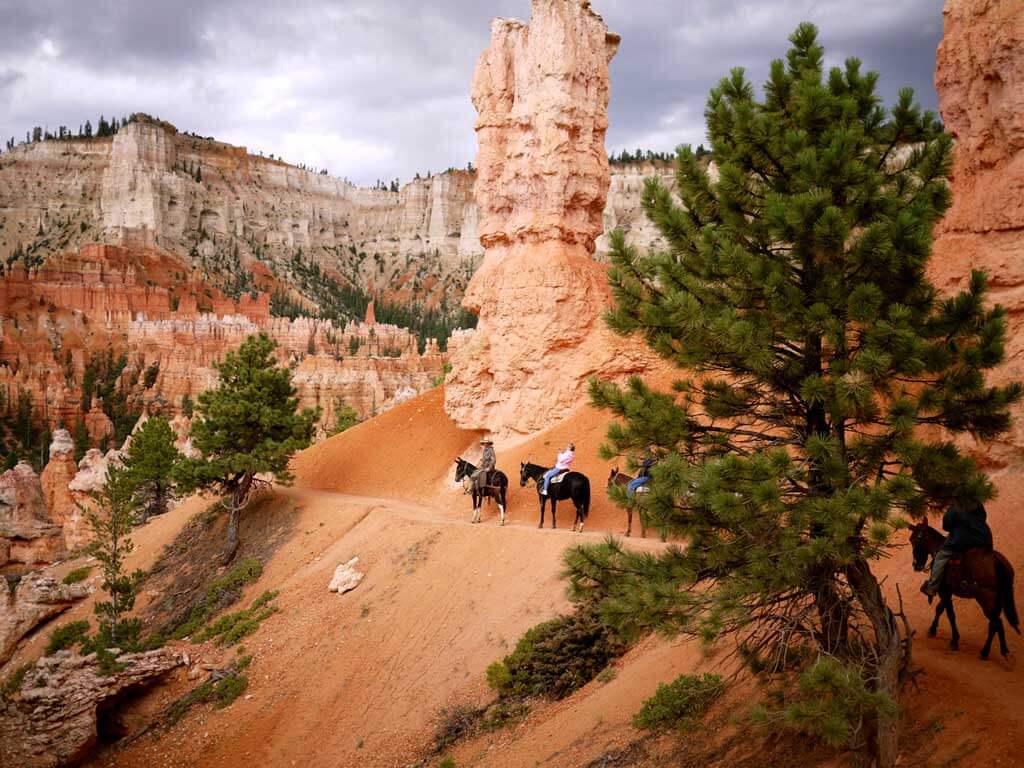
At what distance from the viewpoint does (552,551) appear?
1627cm

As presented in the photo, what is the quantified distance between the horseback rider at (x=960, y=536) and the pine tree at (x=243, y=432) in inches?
837

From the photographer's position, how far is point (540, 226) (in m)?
26.2

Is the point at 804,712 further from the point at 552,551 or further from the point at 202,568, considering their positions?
the point at 202,568

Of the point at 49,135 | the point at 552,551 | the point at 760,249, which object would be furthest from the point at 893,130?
the point at 49,135

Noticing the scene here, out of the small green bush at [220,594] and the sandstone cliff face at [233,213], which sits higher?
the sandstone cliff face at [233,213]

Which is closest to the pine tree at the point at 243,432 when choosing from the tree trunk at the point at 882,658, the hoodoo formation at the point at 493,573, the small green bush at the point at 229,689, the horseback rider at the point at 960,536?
the hoodoo formation at the point at 493,573

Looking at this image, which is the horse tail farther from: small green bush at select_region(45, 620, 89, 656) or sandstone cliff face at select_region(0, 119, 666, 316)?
sandstone cliff face at select_region(0, 119, 666, 316)

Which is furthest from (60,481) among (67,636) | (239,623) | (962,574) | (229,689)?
(962,574)

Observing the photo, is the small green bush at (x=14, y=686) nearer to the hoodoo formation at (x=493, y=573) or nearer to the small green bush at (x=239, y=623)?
the hoodoo formation at (x=493, y=573)

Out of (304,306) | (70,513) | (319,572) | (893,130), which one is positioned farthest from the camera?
(304,306)

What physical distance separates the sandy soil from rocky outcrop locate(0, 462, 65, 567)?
13630mm

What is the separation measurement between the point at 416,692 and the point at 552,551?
420cm

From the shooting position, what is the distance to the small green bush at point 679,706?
30.4 feet

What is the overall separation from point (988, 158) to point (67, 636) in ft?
90.3
